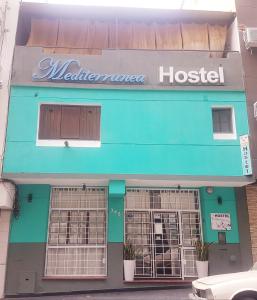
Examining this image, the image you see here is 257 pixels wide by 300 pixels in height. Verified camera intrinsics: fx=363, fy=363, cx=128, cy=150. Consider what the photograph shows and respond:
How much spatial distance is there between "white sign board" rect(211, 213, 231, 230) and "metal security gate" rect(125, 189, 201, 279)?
1.75 feet

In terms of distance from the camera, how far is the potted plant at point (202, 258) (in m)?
11.5

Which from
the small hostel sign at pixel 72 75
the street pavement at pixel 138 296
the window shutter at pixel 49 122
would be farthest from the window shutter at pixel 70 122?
the street pavement at pixel 138 296

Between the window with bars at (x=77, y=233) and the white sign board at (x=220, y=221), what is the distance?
3641 millimetres

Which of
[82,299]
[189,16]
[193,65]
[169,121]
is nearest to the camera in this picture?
[82,299]

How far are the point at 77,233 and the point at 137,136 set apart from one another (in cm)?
377

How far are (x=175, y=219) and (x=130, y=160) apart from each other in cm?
268

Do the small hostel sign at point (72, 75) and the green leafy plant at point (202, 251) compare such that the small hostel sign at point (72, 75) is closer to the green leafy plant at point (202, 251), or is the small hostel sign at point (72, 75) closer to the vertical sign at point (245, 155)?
the vertical sign at point (245, 155)

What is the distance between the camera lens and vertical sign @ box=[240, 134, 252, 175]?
11484 millimetres

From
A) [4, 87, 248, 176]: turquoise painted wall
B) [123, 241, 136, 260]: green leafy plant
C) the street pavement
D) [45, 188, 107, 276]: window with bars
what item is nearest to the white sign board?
[4, 87, 248, 176]: turquoise painted wall

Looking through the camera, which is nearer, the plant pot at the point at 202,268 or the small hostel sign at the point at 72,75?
the plant pot at the point at 202,268

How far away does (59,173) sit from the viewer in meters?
11.4

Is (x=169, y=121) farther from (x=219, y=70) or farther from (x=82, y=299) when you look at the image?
(x=82, y=299)

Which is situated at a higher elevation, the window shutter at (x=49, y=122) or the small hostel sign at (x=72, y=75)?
the small hostel sign at (x=72, y=75)

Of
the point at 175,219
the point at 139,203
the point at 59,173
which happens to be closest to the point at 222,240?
the point at 175,219
